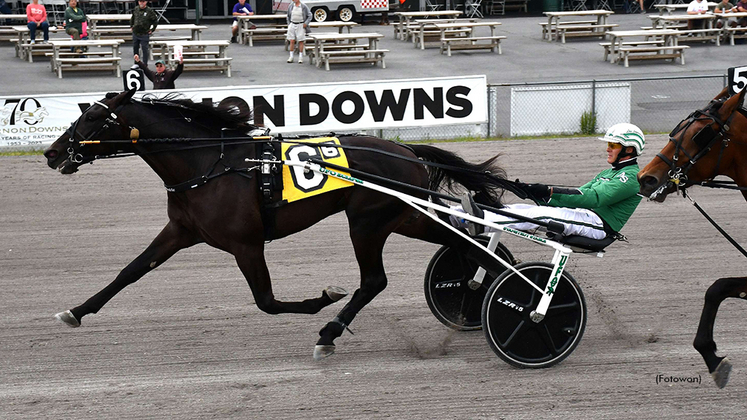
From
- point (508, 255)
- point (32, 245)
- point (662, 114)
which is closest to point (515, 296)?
point (508, 255)

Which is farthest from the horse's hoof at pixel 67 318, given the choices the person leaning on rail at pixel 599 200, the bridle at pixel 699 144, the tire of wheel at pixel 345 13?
the tire of wheel at pixel 345 13

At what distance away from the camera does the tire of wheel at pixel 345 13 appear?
27609mm

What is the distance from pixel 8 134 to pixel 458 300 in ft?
31.1

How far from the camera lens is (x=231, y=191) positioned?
5.34 m

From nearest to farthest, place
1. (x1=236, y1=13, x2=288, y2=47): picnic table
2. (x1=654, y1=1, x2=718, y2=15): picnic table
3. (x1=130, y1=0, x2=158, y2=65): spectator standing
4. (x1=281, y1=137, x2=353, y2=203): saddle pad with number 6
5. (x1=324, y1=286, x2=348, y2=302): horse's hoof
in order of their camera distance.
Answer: (x1=281, y1=137, x2=353, y2=203): saddle pad with number 6 < (x1=324, y1=286, x2=348, y2=302): horse's hoof < (x1=130, y1=0, x2=158, y2=65): spectator standing < (x1=236, y1=13, x2=288, y2=47): picnic table < (x1=654, y1=1, x2=718, y2=15): picnic table

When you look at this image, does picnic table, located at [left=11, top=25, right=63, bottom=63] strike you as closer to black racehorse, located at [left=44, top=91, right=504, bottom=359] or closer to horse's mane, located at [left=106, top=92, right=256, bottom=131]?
horse's mane, located at [left=106, top=92, right=256, bottom=131]

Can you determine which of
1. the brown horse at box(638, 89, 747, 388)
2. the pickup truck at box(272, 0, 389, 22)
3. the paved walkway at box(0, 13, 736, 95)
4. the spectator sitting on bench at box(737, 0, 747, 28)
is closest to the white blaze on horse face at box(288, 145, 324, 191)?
the brown horse at box(638, 89, 747, 388)

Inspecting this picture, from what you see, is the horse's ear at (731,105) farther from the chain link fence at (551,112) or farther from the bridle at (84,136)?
the chain link fence at (551,112)

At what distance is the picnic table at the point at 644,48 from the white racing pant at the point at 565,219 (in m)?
17.3

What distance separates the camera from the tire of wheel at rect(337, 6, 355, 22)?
27.6m

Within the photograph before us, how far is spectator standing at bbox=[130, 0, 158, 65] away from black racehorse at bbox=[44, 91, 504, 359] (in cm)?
1486

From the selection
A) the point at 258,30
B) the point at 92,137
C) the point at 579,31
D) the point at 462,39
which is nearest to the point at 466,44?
the point at 462,39

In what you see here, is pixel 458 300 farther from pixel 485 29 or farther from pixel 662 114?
pixel 485 29

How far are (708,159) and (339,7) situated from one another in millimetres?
23750
